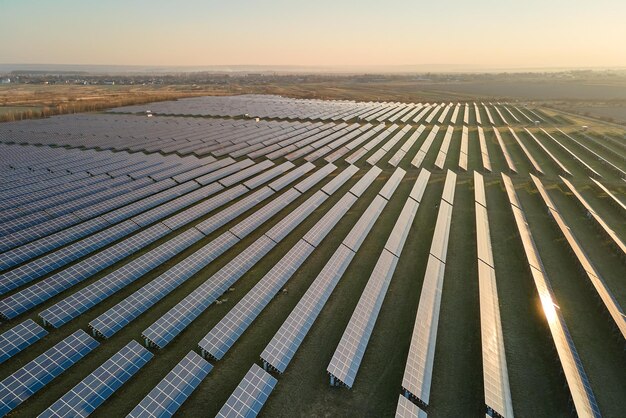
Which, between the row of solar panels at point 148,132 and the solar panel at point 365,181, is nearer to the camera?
the solar panel at point 365,181

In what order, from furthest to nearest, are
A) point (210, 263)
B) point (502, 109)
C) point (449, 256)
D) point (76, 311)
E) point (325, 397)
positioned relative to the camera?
point (502, 109) → point (449, 256) → point (210, 263) → point (76, 311) → point (325, 397)

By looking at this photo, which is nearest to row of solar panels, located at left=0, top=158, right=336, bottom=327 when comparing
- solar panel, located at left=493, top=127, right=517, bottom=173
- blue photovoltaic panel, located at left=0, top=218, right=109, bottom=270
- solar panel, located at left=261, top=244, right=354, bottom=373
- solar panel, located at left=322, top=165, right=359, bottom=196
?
blue photovoltaic panel, located at left=0, top=218, right=109, bottom=270

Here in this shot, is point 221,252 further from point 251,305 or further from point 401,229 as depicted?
point 401,229

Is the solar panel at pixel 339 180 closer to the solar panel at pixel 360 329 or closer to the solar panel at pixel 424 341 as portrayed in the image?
the solar panel at pixel 360 329

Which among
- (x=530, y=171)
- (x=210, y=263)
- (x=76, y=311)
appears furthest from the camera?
(x=530, y=171)

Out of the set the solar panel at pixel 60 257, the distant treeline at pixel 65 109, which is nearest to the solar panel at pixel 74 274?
the solar panel at pixel 60 257

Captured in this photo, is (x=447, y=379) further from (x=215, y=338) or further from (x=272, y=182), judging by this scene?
(x=272, y=182)

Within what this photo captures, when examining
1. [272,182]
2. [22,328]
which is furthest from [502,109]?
[22,328]

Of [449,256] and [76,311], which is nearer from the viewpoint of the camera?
[76,311]
